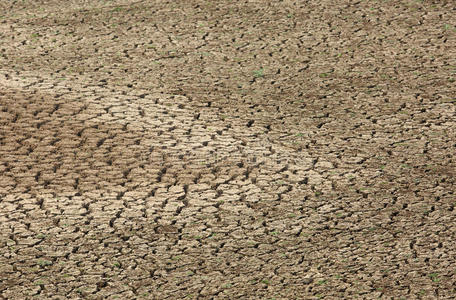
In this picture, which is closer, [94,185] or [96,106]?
[94,185]

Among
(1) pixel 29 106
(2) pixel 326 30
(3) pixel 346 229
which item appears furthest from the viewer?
(2) pixel 326 30

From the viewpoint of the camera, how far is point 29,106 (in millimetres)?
5176

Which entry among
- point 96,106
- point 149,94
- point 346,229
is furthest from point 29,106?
point 346,229

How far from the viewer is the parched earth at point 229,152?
3.49 metres

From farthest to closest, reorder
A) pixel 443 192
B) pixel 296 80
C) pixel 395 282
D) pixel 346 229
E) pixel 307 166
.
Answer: pixel 296 80 < pixel 307 166 < pixel 443 192 < pixel 346 229 < pixel 395 282

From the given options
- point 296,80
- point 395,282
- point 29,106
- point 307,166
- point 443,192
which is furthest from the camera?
point 296,80

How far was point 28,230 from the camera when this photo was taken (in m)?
3.83

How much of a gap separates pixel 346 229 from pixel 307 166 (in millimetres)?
688

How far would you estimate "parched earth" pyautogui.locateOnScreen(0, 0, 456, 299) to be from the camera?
137 inches

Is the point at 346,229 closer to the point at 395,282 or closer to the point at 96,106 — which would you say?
the point at 395,282

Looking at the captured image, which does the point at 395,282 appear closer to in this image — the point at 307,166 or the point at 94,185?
the point at 307,166

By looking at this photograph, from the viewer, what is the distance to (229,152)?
4.58m

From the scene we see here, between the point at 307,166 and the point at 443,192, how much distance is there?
0.73m

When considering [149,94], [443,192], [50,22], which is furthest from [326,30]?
[443,192]
